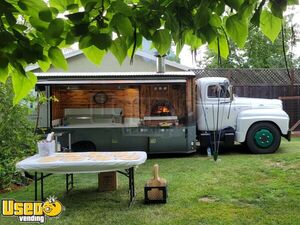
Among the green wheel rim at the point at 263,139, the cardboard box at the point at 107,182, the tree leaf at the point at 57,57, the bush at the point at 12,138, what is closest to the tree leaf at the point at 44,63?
the tree leaf at the point at 57,57

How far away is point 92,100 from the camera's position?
8695 millimetres

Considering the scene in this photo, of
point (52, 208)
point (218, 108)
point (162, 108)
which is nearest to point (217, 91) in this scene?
point (218, 108)

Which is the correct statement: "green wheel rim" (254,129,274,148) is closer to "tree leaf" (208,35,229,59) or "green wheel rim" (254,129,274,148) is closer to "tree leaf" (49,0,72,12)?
"tree leaf" (208,35,229,59)

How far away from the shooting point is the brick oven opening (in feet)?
27.9

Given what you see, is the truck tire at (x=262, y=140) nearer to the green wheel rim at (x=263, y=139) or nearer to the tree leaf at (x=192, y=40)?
the green wheel rim at (x=263, y=139)

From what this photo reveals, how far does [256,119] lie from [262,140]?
1.72 ft

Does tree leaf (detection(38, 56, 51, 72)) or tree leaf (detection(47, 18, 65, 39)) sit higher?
tree leaf (detection(47, 18, 65, 39))

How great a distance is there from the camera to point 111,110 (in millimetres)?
8742

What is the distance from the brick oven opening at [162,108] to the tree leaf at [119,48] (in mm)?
7574

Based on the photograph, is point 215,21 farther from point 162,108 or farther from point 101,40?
point 162,108

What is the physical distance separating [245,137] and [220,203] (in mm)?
4345

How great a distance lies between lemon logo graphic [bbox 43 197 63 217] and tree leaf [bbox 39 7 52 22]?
3.72 metres

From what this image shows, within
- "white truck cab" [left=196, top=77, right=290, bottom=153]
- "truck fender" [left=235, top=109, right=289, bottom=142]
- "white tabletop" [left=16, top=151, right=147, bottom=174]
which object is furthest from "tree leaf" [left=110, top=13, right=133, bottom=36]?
"truck fender" [left=235, top=109, right=289, bottom=142]

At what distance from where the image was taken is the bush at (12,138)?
227 inches
